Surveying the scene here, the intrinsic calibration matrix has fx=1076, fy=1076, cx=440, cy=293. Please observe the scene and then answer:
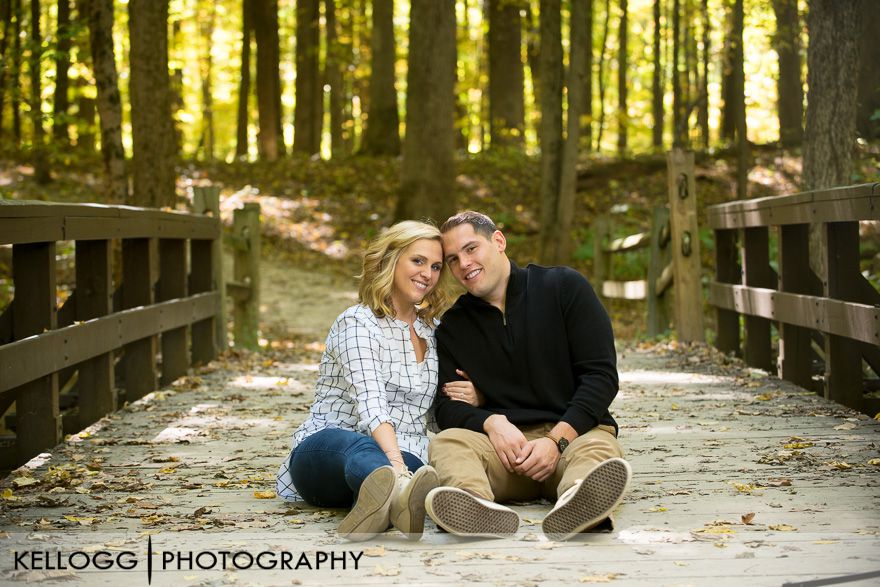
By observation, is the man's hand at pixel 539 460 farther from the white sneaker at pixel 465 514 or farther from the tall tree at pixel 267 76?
the tall tree at pixel 267 76

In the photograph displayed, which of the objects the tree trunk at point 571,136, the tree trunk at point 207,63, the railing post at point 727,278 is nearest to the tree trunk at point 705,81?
the tree trunk at point 571,136

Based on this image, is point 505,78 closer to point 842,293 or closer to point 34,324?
point 842,293

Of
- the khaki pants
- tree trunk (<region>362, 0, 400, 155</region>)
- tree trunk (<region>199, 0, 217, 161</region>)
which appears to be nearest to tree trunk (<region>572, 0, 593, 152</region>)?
tree trunk (<region>362, 0, 400, 155</region>)

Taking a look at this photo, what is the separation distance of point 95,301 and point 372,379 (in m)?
3.05

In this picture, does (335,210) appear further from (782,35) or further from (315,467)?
(315,467)

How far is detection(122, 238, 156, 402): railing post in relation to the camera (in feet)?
24.8

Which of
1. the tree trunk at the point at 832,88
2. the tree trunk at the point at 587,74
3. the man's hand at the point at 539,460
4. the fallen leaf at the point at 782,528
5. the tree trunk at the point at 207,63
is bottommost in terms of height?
the fallen leaf at the point at 782,528

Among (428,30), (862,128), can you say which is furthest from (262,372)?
(862,128)

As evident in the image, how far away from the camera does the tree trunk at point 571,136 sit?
16.4m

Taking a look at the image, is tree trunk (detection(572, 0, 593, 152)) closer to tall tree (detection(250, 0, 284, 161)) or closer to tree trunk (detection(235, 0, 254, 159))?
tall tree (detection(250, 0, 284, 161))

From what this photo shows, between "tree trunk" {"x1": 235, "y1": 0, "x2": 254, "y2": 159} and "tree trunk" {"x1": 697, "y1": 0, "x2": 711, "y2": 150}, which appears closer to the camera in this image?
"tree trunk" {"x1": 697, "y1": 0, "x2": 711, "y2": 150}

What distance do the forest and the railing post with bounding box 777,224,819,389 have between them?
1.56 metres

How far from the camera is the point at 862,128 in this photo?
1580cm

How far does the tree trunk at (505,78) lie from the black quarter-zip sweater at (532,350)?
20828 mm
